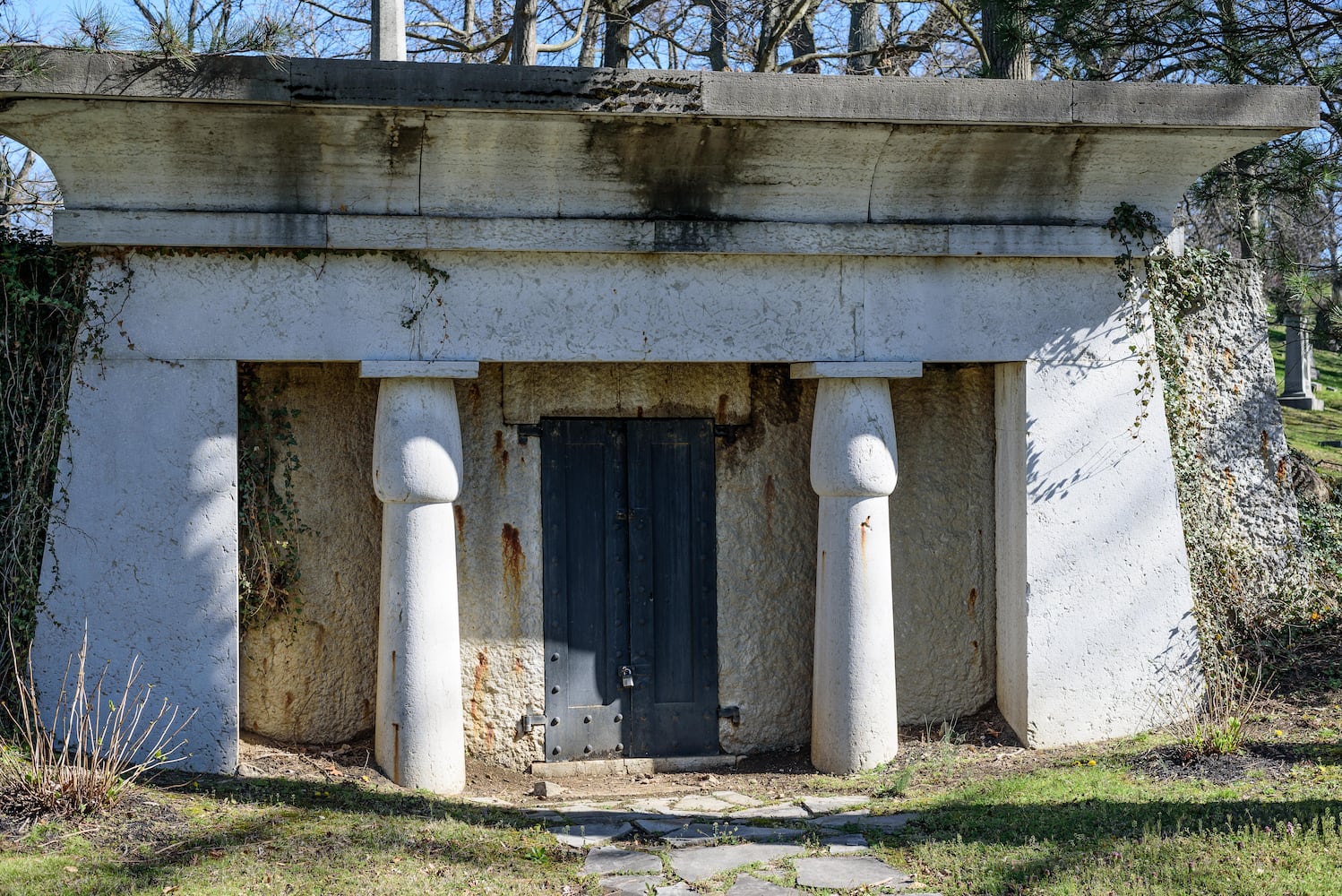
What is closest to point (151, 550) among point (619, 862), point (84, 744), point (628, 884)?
point (84, 744)

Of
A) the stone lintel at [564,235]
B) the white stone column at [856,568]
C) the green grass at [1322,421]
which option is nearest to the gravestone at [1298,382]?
the green grass at [1322,421]

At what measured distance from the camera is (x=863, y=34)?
13.1 metres

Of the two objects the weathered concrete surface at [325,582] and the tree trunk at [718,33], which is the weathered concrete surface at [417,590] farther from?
the tree trunk at [718,33]

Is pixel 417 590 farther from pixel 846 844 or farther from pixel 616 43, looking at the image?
pixel 616 43

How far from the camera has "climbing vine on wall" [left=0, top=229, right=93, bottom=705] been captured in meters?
5.73

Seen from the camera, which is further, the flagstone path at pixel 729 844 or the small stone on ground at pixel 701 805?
the small stone on ground at pixel 701 805

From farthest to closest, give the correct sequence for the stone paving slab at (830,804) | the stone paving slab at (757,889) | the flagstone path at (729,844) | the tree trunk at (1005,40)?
1. the tree trunk at (1005,40)
2. the stone paving slab at (830,804)
3. the flagstone path at (729,844)
4. the stone paving slab at (757,889)

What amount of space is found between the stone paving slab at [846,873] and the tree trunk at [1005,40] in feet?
19.3

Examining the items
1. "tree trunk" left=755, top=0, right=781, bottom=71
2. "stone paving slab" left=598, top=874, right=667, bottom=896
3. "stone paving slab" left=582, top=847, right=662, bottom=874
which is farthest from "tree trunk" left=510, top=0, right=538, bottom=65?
"stone paving slab" left=598, top=874, right=667, bottom=896

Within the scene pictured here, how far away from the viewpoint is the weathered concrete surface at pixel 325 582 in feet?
20.6

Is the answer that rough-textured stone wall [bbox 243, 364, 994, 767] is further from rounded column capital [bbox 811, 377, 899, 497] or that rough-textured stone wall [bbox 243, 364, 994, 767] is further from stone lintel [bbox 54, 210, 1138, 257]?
stone lintel [bbox 54, 210, 1138, 257]

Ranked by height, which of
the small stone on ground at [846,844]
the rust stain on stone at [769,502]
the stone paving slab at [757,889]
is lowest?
the stone paving slab at [757,889]

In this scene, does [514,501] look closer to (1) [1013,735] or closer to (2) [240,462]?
(2) [240,462]

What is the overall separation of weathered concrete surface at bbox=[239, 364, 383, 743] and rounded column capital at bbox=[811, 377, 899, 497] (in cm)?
259
